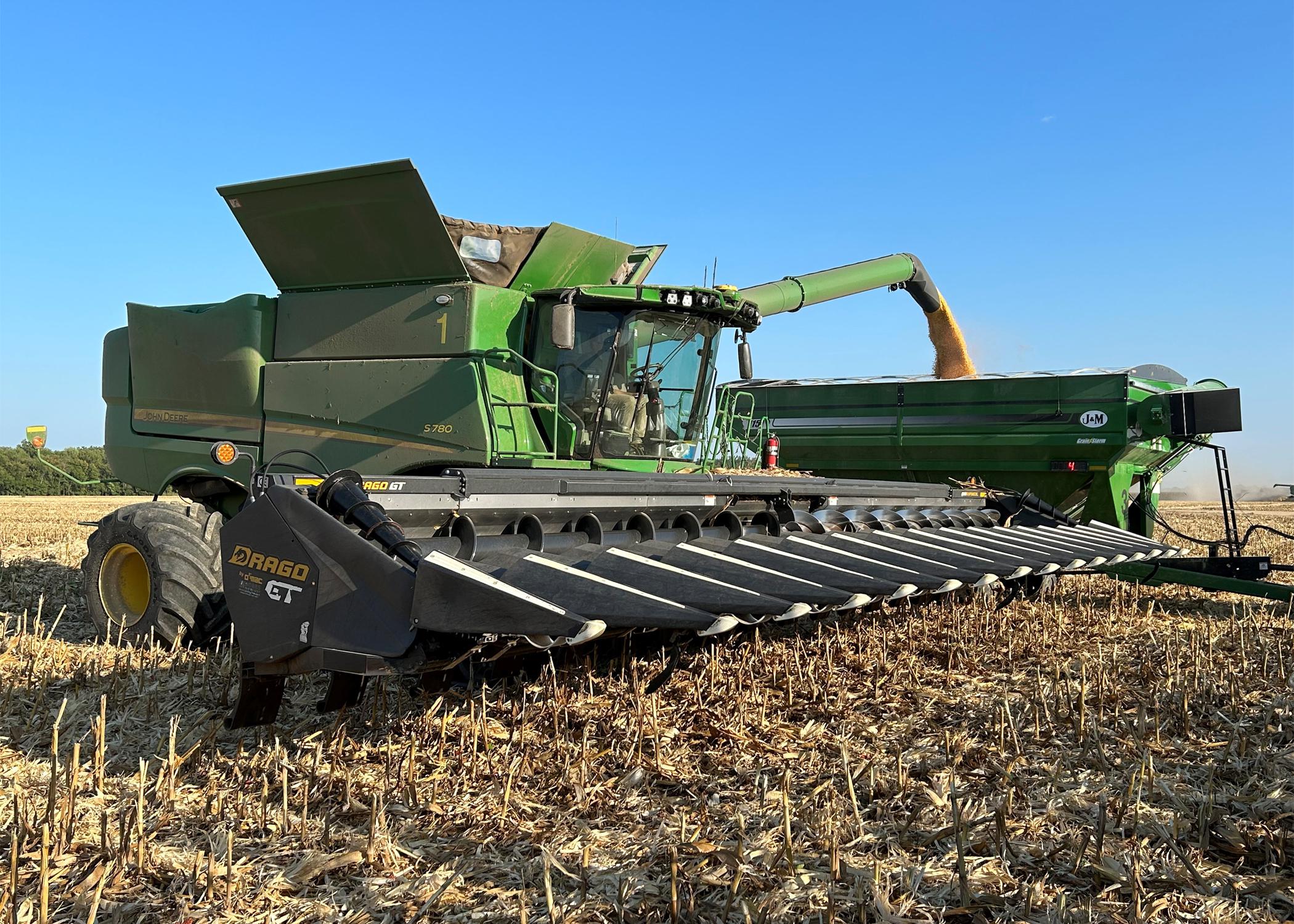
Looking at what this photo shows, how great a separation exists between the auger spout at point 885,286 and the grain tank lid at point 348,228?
292 centimetres

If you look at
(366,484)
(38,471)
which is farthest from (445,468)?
(38,471)

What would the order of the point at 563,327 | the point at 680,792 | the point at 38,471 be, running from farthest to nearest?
the point at 38,471 < the point at 563,327 < the point at 680,792

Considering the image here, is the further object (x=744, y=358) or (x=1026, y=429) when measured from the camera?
(x=1026, y=429)

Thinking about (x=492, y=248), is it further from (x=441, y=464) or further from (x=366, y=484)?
(x=366, y=484)

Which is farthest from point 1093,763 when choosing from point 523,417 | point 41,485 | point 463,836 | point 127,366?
point 41,485

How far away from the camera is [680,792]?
263cm

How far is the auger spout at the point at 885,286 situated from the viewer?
802 cm

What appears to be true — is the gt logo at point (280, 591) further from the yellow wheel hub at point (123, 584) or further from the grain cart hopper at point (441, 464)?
the yellow wheel hub at point (123, 584)

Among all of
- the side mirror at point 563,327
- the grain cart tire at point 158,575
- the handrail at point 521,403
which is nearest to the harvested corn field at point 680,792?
the grain cart tire at point 158,575

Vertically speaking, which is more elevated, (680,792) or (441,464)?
(441,464)

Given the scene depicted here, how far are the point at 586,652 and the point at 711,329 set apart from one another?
2244 millimetres

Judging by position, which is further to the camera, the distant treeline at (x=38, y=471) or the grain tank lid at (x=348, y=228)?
the distant treeline at (x=38, y=471)

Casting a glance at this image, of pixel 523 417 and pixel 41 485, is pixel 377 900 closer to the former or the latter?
pixel 523 417

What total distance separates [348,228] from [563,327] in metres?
1.44
